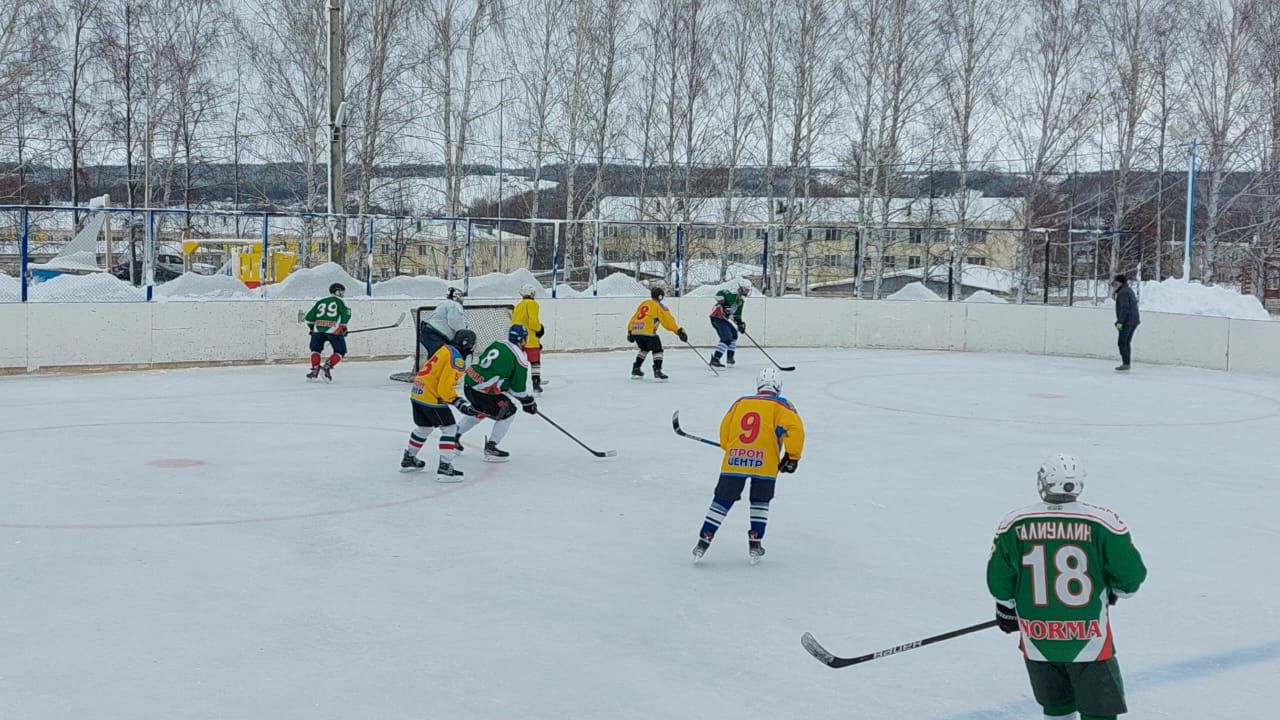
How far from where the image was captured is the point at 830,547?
659 centimetres

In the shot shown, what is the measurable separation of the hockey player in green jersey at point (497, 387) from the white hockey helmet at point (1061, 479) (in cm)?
560

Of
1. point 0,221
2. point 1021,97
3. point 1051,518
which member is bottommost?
point 1051,518

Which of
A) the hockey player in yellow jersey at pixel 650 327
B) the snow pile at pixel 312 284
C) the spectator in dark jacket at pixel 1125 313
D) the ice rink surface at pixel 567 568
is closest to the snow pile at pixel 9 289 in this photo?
the snow pile at pixel 312 284

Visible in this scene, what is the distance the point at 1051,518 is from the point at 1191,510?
4928 mm

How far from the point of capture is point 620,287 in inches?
787

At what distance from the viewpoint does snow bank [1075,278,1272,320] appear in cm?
1828

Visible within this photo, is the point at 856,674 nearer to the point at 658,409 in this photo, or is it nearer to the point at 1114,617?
the point at 1114,617

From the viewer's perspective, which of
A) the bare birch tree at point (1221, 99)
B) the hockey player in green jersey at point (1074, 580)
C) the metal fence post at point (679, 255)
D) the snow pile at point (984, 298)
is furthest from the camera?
the bare birch tree at point (1221, 99)

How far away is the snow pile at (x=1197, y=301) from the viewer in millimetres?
18281

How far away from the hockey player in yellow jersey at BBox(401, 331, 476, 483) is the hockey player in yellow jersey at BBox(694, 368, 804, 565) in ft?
8.28

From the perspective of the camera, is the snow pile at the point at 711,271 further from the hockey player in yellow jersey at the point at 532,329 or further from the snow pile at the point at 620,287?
the hockey player in yellow jersey at the point at 532,329

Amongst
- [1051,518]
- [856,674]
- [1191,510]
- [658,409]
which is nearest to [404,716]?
[856,674]

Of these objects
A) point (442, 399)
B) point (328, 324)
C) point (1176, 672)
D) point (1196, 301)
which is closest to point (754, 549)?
point (1176, 672)

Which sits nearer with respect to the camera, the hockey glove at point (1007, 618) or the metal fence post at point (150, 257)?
the hockey glove at point (1007, 618)
